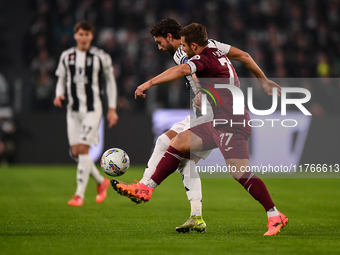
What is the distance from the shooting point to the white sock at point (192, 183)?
190 inches

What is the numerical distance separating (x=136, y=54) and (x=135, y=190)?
1028 centimetres

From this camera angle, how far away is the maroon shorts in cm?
449

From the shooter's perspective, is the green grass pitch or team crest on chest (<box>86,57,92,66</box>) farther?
team crest on chest (<box>86,57,92,66</box>)

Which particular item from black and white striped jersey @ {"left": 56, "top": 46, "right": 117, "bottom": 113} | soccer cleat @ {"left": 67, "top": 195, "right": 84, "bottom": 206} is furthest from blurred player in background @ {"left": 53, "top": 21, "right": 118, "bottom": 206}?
soccer cleat @ {"left": 67, "top": 195, "right": 84, "bottom": 206}

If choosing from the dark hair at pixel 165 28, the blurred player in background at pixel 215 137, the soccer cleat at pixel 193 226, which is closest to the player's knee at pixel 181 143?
the blurred player in background at pixel 215 137

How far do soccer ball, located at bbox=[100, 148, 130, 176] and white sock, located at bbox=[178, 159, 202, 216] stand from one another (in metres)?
0.57

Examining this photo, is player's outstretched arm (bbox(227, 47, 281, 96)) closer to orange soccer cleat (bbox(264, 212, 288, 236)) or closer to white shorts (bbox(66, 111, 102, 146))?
orange soccer cleat (bbox(264, 212, 288, 236))

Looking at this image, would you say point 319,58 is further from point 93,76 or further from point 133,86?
point 93,76

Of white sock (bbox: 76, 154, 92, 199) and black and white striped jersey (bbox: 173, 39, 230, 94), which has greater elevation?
black and white striped jersey (bbox: 173, 39, 230, 94)

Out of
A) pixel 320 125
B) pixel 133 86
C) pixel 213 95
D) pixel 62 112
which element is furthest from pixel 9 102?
pixel 213 95

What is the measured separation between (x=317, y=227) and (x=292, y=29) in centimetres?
1137

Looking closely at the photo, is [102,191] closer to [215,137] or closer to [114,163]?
[114,163]

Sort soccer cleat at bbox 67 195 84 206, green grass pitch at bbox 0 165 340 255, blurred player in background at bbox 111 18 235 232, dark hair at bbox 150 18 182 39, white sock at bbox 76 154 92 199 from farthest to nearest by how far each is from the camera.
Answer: white sock at bbox 76 154 92 199, soccer cleat at bbox 67 195 84 206, dark hair at bbox 150 18 182 39, blurred player in background at bbox 111 18 235 232, green grass pitch at bbox 0 165 340 255

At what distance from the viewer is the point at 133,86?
13422 mm
